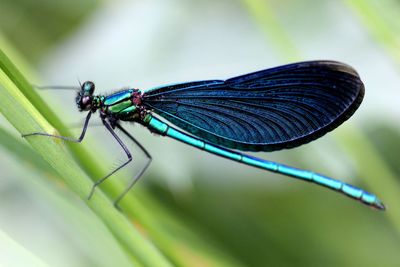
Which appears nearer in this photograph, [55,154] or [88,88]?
[55,154]

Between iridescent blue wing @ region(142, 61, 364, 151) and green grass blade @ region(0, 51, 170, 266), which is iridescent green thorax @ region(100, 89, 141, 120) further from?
green grass blade @ region(0, 51, 170, 266)

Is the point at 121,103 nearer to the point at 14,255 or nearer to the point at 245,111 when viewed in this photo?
the point at 245,111

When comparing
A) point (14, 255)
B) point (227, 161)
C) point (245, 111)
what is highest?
point (245, 111)

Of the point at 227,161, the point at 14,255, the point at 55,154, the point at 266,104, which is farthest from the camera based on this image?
the point at 227,161

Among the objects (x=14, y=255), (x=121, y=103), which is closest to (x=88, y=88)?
(x=121, y=103)

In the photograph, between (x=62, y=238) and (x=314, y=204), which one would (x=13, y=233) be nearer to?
(x=62, y=238)

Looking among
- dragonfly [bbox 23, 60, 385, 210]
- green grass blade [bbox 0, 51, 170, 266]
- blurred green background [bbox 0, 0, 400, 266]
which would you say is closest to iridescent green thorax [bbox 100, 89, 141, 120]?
dragonfly [bbox 23, 60, 385, 210]
